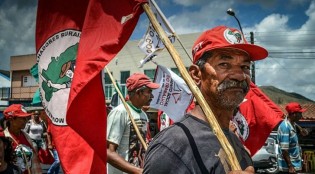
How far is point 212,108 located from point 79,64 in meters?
1.10

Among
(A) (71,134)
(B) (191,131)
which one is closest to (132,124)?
(A) (71,134)

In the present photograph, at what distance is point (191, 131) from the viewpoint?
79.2 inches

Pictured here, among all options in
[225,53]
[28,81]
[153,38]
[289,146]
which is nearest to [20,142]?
[153,38]

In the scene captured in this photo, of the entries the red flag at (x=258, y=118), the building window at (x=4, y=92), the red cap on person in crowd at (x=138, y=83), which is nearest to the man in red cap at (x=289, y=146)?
the red flag at (x=258, y=118)

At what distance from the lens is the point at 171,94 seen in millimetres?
4848

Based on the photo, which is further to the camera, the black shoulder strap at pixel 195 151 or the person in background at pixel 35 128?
the person in background at pixel 35 128

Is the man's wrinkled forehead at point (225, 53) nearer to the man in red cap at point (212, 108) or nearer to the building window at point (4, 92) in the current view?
the man in red cap at point (212, 108)

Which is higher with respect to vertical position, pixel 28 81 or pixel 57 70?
pixel 28 81

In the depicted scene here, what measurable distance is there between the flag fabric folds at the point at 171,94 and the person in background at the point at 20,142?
1.96 metres

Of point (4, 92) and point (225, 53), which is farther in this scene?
point (4, 92)

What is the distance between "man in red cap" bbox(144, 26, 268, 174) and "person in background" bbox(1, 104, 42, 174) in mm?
3790

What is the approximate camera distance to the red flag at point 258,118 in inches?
235

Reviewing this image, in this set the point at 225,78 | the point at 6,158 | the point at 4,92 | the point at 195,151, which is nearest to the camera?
the point at 195,151

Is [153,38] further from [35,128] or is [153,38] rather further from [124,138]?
[35,128]
